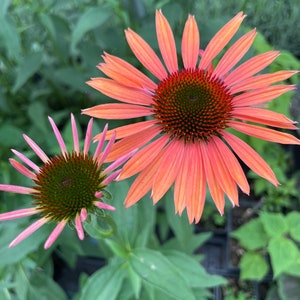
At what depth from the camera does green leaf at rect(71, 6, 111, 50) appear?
92cm

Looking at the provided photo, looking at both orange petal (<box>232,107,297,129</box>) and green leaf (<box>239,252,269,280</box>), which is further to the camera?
green leaf (<box>239,252,269,280</box>)

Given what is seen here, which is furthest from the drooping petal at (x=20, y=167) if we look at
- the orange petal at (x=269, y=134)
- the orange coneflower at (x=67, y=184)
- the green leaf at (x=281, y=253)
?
the green leaf at (x=281, y=253)

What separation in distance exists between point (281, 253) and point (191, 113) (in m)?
0.60

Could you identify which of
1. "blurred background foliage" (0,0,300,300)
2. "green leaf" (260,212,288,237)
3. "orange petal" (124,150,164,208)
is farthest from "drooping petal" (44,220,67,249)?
"green leaf" (260,212,288,237)

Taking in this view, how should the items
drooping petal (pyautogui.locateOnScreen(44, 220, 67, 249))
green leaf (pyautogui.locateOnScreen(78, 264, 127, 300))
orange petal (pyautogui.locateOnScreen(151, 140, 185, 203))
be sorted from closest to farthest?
drooping petal (pyautogui.locateOnScreen(44, 220, 67, 249)) < orange petal (pyautogui.locateOnScreen(151, 140, 185, 203)) < green leaf (pyautogui.locateOnScreen(78, 264, 127, 300))

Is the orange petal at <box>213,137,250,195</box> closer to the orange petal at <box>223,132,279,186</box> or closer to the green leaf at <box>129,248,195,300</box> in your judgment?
the orange petal at <box>223,132,279,186</box>

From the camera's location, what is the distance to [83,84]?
1.17 m

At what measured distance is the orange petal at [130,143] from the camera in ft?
2.17

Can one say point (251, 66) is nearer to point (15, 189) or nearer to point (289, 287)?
point (15, 189)

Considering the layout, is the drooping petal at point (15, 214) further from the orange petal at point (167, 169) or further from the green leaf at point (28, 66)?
the green leaf at point (28, 66)

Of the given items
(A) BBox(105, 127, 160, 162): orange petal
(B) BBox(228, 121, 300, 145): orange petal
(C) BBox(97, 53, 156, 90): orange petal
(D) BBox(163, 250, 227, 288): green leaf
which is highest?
(C) BBox(97, 53, 156, 90): orange petal

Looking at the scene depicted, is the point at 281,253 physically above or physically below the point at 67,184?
below

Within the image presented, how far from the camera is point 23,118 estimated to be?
4.43 feet

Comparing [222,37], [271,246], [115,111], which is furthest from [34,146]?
[271,246]
